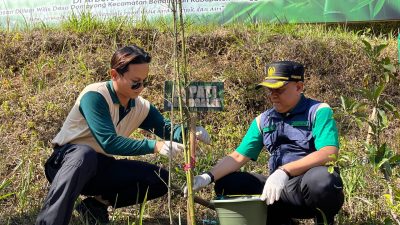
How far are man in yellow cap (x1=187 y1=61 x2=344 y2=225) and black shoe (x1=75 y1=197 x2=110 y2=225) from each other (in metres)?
0.67

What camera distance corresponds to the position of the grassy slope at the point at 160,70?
4.58 meters

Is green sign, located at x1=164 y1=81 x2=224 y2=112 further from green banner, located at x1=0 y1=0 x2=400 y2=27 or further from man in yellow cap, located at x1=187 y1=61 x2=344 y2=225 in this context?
green banner, located at x1=0 y1=0 x2=400 y2=27

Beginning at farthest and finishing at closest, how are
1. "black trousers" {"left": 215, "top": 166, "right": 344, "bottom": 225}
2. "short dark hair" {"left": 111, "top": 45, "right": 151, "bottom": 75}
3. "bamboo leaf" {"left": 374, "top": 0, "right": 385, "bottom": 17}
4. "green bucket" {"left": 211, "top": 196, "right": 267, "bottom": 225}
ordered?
"bamboo leaf" {"left": 374, "top": 0, "right": 385, "bottom": 17}
"short dark hair" {"left": 111, "top": 45, "right": 151, "bottom": 75}
"black trousers" {"left": 215, "top": 166, "right": 344, "bottom": 225}
"green bucket" {"left": 211, "top": 196, "right": 267, "bottom": 225}

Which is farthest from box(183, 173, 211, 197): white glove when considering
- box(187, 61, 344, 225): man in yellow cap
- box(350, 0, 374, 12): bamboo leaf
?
box(350, 0, 374, 12): bamboo leaf

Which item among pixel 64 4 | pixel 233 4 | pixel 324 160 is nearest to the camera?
pixel 324 160

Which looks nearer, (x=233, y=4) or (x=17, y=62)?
(x=17, y=62)

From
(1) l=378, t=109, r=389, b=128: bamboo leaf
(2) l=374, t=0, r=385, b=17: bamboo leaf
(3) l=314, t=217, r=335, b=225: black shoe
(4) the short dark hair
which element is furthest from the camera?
(2) l=374, t=0, r=385, b=17: bamboo leaf

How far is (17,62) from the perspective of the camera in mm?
5645

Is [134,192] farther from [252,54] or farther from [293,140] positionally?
[252,54]

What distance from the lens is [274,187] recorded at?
115 inches

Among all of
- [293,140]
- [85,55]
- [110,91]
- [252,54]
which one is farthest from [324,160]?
[85,55]

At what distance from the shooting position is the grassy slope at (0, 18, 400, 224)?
4582 millimetres

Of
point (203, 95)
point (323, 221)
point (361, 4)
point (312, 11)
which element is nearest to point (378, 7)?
point (361, 4)

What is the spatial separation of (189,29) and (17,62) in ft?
5.32
